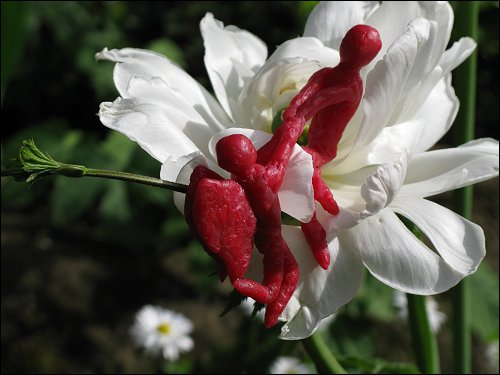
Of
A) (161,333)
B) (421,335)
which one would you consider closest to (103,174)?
(421,335)

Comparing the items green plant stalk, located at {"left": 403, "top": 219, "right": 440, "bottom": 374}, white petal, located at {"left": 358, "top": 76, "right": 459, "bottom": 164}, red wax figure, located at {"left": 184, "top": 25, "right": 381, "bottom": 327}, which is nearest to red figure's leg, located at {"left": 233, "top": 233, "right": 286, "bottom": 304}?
red wax figure, located at {"left": 184, "top": 25, "right": 381, "bottom": 327}

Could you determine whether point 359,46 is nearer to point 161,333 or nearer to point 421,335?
point 421,335

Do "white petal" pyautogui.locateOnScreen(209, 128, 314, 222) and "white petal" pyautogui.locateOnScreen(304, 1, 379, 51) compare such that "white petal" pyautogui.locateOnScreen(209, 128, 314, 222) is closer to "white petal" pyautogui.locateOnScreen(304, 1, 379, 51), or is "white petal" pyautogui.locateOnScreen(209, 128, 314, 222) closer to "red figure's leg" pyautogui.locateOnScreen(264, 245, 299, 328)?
"red figure's leg" pyautogui.locateOnScreen(264, 245, 299, 328)

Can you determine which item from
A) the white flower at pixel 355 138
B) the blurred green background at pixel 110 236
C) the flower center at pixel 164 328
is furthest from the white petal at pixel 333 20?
the flower center at pixel 164 328

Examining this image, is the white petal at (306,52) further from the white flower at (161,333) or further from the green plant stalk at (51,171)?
the white flower at (161,333)

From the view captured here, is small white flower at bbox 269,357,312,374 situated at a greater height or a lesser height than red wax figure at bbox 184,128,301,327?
lesser

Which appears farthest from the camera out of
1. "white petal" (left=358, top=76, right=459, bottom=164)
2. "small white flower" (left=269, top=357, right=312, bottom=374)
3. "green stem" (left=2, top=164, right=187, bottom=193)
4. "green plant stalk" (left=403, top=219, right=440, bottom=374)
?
"small white flower" (left=269, top=357, right=312, bottom=374)

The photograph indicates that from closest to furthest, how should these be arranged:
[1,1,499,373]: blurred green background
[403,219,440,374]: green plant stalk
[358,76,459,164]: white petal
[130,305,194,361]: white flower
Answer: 1. [358,76,459,164]: white petal
2. [403,219,440,374]: green plant stalk
3. [130,305,194,361]: white flower
4. [1,1,499,373]: blurred green background
